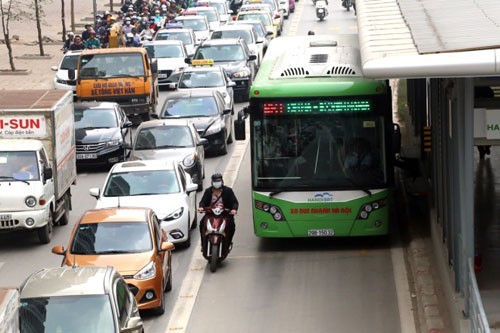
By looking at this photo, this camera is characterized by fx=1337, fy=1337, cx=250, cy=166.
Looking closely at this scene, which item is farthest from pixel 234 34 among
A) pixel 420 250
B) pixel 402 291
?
pixel 402 291

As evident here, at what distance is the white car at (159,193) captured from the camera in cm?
2302

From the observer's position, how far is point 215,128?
1293 inches

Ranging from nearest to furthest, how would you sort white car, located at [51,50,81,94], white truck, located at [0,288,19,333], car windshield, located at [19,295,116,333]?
1. white truck, located at [0,288,19,333]
2. car windshield, located at [19,295,116,333]
3. white car, located at [51,50,81,94]

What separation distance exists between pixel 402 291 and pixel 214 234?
3377mm

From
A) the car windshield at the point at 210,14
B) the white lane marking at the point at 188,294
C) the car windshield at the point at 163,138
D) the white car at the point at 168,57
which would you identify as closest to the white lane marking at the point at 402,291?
the white lane marking at the point at 188,294

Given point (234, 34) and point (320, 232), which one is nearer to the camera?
point (320, 232)

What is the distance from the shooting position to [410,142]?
1292 inches

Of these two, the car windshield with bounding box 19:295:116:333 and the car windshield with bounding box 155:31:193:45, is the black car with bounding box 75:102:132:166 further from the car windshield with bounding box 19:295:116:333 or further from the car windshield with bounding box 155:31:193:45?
the car windshield with bounding box 155:31:193:45

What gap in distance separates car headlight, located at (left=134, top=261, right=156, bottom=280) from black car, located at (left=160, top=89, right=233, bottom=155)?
1415cm

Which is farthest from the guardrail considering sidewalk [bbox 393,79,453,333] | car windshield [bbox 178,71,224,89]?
car windshield [bbox 178,71,224,89]

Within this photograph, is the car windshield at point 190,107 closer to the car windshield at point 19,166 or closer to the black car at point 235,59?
the black car at point 235,59

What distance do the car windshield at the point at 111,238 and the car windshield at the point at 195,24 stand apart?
127 ft

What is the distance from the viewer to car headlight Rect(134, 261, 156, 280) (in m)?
18.3

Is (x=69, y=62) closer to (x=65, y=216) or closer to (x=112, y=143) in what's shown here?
(x=112, y=143)
